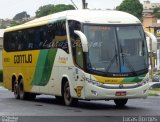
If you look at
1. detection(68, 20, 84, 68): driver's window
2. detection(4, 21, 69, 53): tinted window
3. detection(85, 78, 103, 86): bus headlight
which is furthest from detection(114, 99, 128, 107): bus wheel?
detection(4, 21, 69, 53): tinted window

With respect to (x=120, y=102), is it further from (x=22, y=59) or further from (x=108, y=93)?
(x=22, y=59)

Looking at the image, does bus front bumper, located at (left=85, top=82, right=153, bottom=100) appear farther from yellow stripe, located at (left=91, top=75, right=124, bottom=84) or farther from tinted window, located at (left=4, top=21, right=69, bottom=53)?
tinted window, located at (left=4, top=21, right=69, bottom=53)

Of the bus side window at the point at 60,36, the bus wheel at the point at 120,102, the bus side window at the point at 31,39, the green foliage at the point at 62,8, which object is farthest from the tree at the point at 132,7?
the bus wheel at the point at 120,102

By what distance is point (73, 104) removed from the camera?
852 inches

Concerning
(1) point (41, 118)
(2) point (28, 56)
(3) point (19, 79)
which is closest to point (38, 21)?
(2) point (28, 56)

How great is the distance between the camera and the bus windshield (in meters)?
20.1

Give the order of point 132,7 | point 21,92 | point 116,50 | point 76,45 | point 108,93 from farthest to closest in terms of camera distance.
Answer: point 132,7 → point 21,92 → point 76,45 → point 116,50 → point 108,93

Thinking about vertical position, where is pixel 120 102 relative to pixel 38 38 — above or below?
below

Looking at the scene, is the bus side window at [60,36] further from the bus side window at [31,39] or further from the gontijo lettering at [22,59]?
the gontijo lettering at [22,59]

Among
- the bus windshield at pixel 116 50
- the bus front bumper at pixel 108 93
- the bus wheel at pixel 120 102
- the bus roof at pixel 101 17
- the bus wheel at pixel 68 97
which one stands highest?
the bus roof at pixel 101 17

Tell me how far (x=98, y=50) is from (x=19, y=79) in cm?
883

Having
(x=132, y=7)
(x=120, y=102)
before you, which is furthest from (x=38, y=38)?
(x=132, y=7)

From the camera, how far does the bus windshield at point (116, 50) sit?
20.1m

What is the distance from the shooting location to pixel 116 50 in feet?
→ 66.7
